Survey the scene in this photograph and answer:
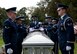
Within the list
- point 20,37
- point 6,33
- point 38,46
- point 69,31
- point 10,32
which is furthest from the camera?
point 20,37

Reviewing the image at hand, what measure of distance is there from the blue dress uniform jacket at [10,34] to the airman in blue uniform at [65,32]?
1.40 m

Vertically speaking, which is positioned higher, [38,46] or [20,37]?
[38,46]

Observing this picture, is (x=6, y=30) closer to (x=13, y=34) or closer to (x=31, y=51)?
(x=13, y=34)

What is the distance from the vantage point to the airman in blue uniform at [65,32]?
35.9 ft

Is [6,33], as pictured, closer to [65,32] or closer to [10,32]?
[10,32]

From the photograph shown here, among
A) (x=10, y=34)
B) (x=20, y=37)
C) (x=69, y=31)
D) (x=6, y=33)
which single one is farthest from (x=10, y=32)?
(x=69, y=31)

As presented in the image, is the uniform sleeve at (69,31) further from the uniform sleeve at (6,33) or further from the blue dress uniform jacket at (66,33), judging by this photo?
the uniform sleeve at (6,33)

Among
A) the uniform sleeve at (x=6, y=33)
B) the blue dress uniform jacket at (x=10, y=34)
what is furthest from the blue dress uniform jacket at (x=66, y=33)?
the uniform sleeve at (x=6, y=33)

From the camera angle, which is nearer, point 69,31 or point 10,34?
point 69,31

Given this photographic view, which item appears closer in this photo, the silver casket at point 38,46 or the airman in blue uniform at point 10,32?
the silver casket at point 38,46

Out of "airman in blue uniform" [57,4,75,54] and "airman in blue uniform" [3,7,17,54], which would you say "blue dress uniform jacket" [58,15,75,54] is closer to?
"airman in blue uniform" [57,4,75,54]

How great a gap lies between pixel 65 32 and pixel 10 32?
5.27ft

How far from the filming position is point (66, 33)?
11156 mm

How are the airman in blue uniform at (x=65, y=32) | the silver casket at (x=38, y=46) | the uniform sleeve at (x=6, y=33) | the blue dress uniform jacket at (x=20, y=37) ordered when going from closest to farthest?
the silver casket at (x=38, y=46), the airman in blue uniform at (x=65, y=32), the uniform sleeve at (x=6, y=33), the blue dress uniform jacket at (x=20, y=37)
